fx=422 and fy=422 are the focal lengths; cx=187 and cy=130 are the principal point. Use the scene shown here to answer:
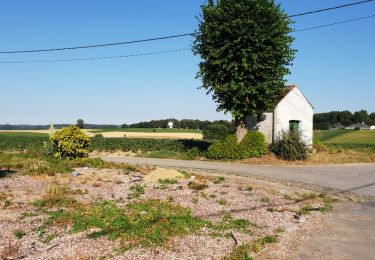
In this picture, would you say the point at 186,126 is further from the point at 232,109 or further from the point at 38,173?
the point at 38,173

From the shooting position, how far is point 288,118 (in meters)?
32.8

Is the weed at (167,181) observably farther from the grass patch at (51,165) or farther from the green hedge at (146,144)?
the green hedge at (146,144)

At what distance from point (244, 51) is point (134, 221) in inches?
742

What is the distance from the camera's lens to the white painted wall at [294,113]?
1258 inches

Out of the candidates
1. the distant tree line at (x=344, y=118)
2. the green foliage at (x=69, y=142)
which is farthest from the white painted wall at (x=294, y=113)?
the distant tree line at (x=344, y=118)

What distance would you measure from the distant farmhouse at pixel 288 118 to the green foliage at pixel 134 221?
807 inches

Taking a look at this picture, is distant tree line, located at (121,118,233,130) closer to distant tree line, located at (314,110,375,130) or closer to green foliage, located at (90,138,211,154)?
green foliage, located at (90,138,211,154)

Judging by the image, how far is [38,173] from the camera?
60.7 ft

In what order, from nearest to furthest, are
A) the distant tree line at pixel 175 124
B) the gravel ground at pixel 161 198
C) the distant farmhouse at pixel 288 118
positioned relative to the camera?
the gravel ground at pixel 161 198 < the distant farmhouse at pixel 288 118 < the distant tree line at pixel 175 124

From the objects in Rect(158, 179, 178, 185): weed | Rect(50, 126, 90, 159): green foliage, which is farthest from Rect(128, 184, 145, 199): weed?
Rect(50, 126, 90, 159): green foliage

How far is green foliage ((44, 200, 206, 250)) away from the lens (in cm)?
899

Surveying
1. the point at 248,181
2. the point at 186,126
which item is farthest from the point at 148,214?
the point at 186,126

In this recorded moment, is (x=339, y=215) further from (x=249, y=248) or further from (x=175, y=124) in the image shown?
(x=175, y=124)

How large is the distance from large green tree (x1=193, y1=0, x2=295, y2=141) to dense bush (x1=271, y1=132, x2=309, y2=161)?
264cm
